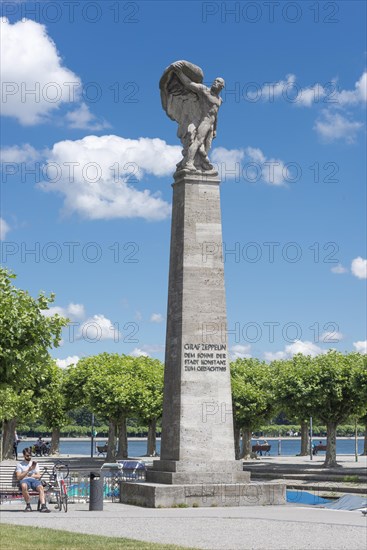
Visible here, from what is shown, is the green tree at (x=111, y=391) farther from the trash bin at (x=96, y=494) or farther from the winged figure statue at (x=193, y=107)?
the trash bin at (x=96, y=494)

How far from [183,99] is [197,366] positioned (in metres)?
7.89

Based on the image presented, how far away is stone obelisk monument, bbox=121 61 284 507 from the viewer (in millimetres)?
23172

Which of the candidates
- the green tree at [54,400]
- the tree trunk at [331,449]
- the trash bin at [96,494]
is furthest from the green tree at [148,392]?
the trash bin at [96,494]

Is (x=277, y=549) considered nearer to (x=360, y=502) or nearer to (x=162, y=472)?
(x=162, y=472)

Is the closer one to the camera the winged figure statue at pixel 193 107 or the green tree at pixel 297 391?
the winged figure statue at pixel 193 107

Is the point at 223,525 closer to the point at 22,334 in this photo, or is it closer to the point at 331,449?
the point at 22,334

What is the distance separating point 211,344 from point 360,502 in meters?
6.54

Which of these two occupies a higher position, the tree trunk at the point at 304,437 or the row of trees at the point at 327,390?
the row of trees at the point at 327,390

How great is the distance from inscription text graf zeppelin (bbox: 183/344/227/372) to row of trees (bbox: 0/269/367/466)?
5.88 m

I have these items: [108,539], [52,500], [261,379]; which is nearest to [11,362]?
[52,500]

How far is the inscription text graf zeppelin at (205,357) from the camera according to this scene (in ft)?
78.9

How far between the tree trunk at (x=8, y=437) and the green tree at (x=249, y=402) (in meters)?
15.1

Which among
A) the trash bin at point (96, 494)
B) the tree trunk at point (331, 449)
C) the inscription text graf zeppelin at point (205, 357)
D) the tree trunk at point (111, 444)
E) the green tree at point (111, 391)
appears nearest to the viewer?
the trash bin at point (96, 494)

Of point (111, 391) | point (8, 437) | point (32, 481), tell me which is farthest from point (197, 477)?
point (8, 437)
